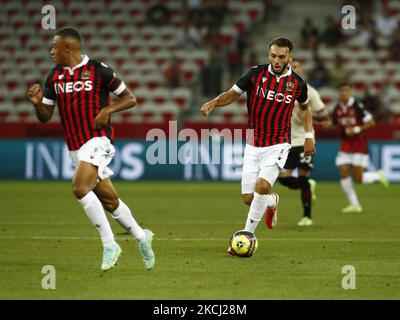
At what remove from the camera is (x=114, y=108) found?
8.58 metres

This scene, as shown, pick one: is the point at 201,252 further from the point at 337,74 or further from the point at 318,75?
the point at 337,74

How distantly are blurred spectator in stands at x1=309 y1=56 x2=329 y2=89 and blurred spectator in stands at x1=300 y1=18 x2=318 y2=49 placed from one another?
1084mm

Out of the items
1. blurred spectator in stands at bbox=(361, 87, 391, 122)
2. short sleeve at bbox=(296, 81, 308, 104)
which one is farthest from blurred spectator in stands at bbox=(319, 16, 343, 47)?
short sleeve at bbox=(296, 81, 308, 104)

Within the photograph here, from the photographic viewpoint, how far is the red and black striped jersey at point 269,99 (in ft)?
33.1

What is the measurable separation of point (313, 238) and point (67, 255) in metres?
3.37

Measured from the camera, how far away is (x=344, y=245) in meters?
11.0

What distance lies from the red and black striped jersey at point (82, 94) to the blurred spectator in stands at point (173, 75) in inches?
679

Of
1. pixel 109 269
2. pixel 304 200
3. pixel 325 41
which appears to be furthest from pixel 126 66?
pixel 109 269

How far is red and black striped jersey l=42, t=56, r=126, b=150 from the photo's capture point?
28.6 feet

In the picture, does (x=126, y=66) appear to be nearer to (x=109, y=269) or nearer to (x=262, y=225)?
(x=262, y=225)

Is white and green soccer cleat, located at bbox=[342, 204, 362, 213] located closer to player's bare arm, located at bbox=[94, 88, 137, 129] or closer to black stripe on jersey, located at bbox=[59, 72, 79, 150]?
player's bare arm, located at bbox=[94, 88, 137, 129]

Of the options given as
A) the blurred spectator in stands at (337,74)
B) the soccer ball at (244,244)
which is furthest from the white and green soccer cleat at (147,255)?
the blurred spectator in stands at (337,74)

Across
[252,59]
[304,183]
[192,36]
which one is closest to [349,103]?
[304,183]

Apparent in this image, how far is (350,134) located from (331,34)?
10779mm
